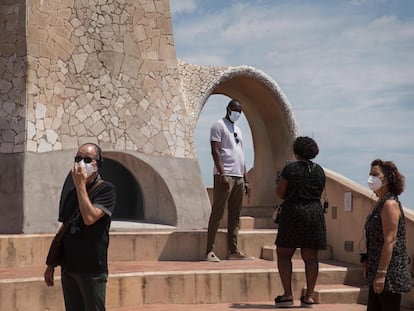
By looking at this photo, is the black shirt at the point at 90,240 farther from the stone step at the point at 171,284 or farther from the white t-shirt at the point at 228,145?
the white t-shirt at the point at 228,145

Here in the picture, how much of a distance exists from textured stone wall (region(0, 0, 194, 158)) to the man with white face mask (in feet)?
20.3

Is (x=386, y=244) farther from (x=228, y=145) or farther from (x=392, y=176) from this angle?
(x=228, y=145)

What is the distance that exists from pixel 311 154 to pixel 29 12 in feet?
19.1

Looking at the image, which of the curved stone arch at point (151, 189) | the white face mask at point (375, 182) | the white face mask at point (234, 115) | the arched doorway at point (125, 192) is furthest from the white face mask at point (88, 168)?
the arched doorway at point (125, 192)

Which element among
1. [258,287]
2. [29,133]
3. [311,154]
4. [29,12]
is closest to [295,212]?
[311,154]

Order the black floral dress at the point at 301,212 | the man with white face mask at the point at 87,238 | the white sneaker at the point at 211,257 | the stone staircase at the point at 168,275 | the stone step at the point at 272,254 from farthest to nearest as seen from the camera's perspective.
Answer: the stone step at the point at 272,254
the white sneaker at the point at 211,257
the stone staircase at the point at 168,275
the black floral dress at the point at 301,212
the man with white face mask at the point at 87,238

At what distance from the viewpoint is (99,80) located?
1107cm

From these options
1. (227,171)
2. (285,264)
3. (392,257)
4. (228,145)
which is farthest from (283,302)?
(228,145)

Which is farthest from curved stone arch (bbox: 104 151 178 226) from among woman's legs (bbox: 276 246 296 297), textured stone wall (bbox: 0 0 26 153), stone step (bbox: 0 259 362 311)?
woman's legs (bbox: 276 246 296 297)

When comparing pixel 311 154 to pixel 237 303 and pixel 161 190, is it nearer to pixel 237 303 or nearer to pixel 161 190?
pixel 237 303

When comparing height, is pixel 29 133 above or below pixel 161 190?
above

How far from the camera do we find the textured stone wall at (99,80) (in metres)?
10.4

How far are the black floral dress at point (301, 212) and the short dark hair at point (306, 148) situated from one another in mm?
73

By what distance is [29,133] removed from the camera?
1021cm
